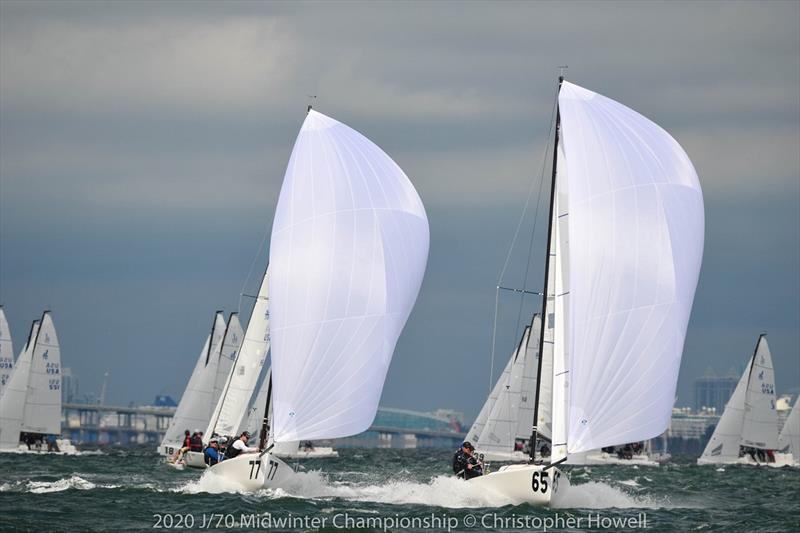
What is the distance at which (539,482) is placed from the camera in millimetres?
27516

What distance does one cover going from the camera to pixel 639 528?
2670 centimetres

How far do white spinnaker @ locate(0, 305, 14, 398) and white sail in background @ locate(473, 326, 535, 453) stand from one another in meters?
23.8

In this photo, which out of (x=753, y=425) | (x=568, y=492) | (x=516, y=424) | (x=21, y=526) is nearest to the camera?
(x=21, y=526)

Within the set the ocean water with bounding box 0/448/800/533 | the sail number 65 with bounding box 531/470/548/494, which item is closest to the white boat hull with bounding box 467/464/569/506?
the sail number 65 with bounding box 531/470/548/494

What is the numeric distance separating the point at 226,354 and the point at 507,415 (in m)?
12.8

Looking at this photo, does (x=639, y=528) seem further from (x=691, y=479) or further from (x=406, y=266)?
(x=691, y=479)

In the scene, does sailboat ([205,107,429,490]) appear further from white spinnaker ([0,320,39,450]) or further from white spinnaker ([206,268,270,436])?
white spinnaker ([0,320,39,450])

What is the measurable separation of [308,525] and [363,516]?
77.6 inches

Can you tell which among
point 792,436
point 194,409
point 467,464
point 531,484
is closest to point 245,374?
point 194,409

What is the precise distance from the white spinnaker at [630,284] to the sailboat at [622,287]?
0.02 meters

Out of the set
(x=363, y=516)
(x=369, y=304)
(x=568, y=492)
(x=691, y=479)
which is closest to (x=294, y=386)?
(x=369, y=304)

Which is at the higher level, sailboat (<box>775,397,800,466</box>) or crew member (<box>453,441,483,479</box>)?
sailboat (<box>775,397,800,466</box>)

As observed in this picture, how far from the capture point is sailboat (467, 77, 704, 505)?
27.2 metres

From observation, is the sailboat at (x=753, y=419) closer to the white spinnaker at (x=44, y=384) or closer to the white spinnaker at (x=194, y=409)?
the white spinnaker at (x=194, y=409)
